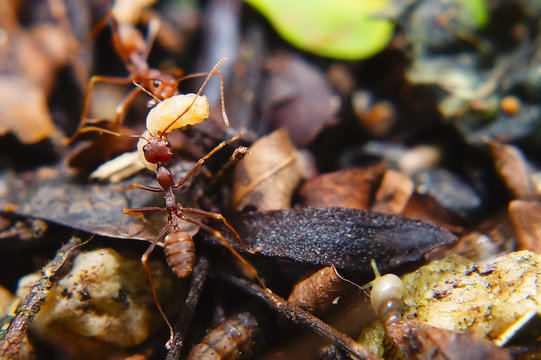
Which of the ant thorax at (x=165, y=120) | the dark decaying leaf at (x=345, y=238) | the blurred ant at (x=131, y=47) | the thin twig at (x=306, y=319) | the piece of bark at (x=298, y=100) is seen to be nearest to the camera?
the thin twig at (x=306, y=319)

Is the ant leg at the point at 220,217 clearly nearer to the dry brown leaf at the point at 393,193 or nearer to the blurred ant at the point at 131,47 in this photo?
the dry brown leaf at the point at 393,193

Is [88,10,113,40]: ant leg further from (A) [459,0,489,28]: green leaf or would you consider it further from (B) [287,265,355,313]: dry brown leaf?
(A) [459,0,489,28]: green leaf

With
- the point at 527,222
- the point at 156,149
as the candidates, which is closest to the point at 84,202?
the point at 156,149

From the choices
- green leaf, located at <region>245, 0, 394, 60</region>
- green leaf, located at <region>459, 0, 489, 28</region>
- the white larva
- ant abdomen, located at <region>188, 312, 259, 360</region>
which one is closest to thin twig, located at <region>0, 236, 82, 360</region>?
ant abdomen, located at <region>188, 312, 259, 360</region>

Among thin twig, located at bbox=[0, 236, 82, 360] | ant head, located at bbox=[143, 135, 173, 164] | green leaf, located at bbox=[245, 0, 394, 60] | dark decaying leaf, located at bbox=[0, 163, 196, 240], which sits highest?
green leaf, located at bbox=[245, 0, 394, 60]

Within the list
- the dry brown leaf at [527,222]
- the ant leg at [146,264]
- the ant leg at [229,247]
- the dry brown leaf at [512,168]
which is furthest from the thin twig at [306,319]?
the dry brown leaf at [512,168]

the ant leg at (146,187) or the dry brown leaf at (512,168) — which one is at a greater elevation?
the dry brown leaf at (512,168)

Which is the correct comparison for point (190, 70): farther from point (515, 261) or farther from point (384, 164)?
point (515, 261)
